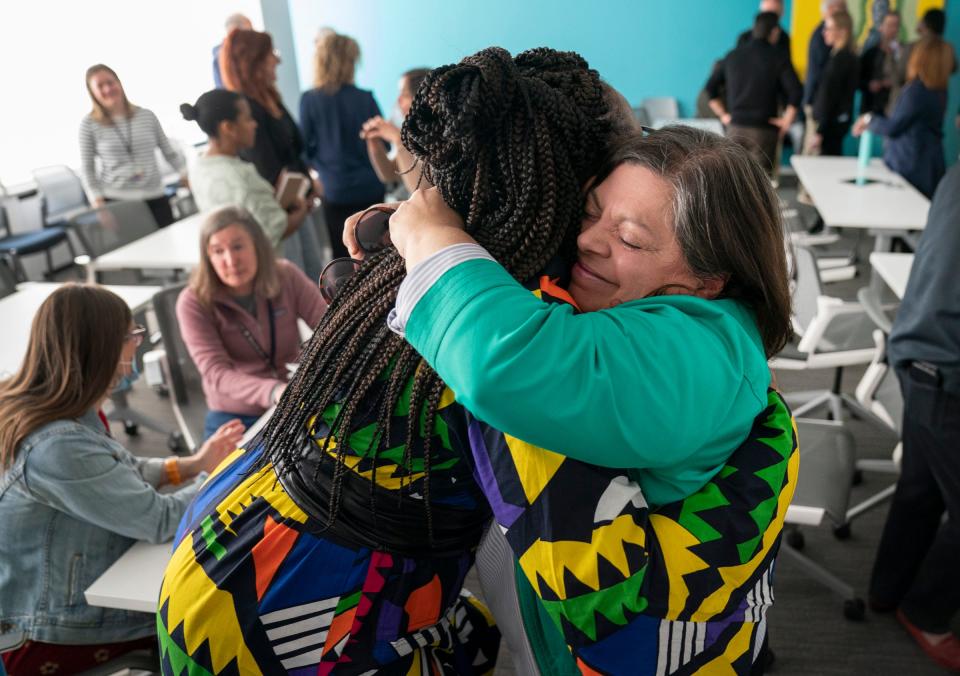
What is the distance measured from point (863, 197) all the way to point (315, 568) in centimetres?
438

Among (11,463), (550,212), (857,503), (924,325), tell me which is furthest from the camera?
(857,503)

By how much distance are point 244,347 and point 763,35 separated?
516cm

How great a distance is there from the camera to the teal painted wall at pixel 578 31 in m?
7.66

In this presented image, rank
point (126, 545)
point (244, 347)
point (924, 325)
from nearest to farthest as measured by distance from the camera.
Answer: point (126, 545) → point (924, 325) → point (244, 347)

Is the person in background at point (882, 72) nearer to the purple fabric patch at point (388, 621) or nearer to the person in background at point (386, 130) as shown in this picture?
the person in background at point (386, 130)

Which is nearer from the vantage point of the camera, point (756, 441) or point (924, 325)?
point (756, 441)

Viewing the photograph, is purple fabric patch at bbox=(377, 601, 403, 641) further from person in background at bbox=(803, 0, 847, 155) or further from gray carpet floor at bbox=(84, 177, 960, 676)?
person in background at bbox=(803, 0, 847, 155)

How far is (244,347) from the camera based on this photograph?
2709 mm

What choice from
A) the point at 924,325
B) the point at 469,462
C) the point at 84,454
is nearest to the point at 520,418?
the point at 469,462

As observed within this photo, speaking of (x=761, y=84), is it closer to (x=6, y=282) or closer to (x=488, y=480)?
(x=6, y=282)

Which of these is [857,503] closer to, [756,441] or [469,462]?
[756,441]

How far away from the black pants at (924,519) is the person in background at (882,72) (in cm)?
535

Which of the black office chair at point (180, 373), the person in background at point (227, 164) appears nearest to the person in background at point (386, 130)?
the person in background at point (227, 164)

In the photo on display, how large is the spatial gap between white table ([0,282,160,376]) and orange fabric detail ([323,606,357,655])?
210cm
